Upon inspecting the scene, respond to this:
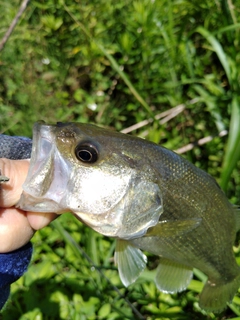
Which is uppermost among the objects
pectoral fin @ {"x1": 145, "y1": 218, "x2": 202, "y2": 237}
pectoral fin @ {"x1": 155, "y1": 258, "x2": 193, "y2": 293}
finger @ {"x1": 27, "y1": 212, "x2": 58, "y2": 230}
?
finger @ {"x1": 27, "y1": 212, "x2": 58, "y2": 230}

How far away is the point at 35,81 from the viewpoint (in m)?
2.88

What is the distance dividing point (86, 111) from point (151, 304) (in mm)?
1515

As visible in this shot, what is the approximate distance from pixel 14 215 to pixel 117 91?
6.62ft

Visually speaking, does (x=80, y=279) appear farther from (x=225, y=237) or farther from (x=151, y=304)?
(x=225, y=237)

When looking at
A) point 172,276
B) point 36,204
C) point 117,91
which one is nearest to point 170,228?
point 172,276

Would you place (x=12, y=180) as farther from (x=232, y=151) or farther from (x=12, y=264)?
(x=232, y=151)

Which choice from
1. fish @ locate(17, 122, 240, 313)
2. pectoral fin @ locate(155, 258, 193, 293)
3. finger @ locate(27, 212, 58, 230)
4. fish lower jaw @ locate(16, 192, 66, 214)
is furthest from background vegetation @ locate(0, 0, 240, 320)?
fish lower jaw @ locate(16, 192, 66, 214)

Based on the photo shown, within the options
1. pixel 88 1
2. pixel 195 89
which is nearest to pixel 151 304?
pixel 195 89

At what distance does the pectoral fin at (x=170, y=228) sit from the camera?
1.18m

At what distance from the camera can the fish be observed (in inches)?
40.3

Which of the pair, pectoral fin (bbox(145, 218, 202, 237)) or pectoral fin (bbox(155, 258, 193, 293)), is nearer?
pectoral fin (bbox(145, 218, 202, 237))

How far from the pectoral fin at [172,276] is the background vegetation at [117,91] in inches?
18.1

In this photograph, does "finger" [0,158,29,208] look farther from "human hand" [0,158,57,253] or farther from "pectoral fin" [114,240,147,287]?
"pectoral fin" [114,240,147,287]

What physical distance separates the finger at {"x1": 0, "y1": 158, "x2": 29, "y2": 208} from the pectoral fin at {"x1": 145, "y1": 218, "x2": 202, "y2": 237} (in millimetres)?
409
